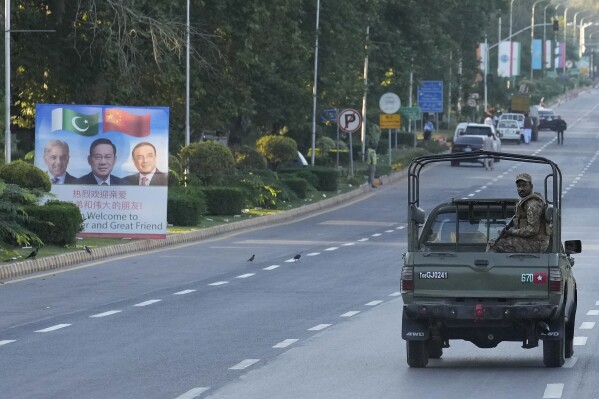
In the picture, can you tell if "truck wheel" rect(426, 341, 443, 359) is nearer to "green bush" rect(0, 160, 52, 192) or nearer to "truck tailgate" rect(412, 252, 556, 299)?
"truck tailgate" rect(412, 252, 556, 299)

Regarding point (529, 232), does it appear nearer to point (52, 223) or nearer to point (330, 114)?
point (52, 223)

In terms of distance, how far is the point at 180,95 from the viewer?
182 ft

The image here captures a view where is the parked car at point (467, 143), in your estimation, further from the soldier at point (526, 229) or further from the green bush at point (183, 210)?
the soldier at point (526, 229)

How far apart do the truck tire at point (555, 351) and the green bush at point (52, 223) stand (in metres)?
17.7

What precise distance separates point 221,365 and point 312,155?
5134cm

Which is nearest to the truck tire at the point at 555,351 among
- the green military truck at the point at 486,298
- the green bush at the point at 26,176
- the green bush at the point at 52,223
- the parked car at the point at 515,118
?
the green military truck at the point at 486,298

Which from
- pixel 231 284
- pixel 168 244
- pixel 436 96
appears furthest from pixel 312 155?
pixel 231 284

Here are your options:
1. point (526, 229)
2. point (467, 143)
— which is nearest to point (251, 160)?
point (467, 143)

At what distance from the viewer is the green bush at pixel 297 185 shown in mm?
54000

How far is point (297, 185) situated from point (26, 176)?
64.8 ft

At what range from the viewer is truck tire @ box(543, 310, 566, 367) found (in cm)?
1555

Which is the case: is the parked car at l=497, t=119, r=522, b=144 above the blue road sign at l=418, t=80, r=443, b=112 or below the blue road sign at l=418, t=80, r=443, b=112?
below

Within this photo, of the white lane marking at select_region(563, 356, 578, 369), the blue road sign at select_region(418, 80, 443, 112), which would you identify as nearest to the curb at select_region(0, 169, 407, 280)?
the white lane marking at select_region(563, 356, 578, 369)

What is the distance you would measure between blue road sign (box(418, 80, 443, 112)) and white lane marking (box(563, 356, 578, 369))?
7325cm
